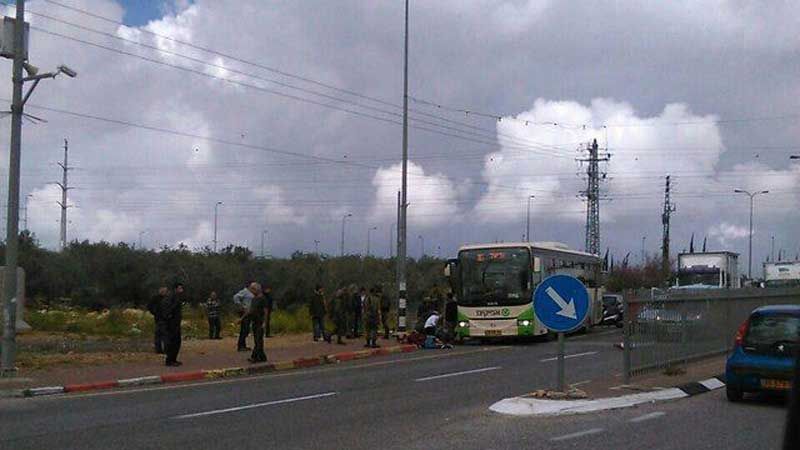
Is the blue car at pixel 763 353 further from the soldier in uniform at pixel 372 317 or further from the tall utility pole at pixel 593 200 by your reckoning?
the tall utility pole at pixel 593 200

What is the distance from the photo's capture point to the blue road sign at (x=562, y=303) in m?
13.9

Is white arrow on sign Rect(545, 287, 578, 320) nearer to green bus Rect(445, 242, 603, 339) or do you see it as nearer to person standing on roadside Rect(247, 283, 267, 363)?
person standing on roadside Rect(247, 283, 267, 363)

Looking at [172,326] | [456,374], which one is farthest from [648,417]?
[172,326]

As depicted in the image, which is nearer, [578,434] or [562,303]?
[578,434]

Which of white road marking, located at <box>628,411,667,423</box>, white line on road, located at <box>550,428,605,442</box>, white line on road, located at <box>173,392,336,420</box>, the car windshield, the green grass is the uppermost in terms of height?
the car windshield

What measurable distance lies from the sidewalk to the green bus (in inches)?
111

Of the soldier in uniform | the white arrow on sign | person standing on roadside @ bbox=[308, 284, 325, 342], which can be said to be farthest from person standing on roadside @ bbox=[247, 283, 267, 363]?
the white arrow on sign

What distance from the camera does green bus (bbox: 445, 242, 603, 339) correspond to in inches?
1190

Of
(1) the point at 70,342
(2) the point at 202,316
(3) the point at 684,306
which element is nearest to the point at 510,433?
(3) the point at 684,306

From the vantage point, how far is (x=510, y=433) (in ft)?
36.9

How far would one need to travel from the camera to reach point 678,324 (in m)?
18.7

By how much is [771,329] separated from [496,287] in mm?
16646

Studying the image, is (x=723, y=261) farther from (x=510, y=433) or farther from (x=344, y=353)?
(x=510, y=433)

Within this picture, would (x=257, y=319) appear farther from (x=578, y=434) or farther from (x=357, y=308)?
(x=578, y=434)
